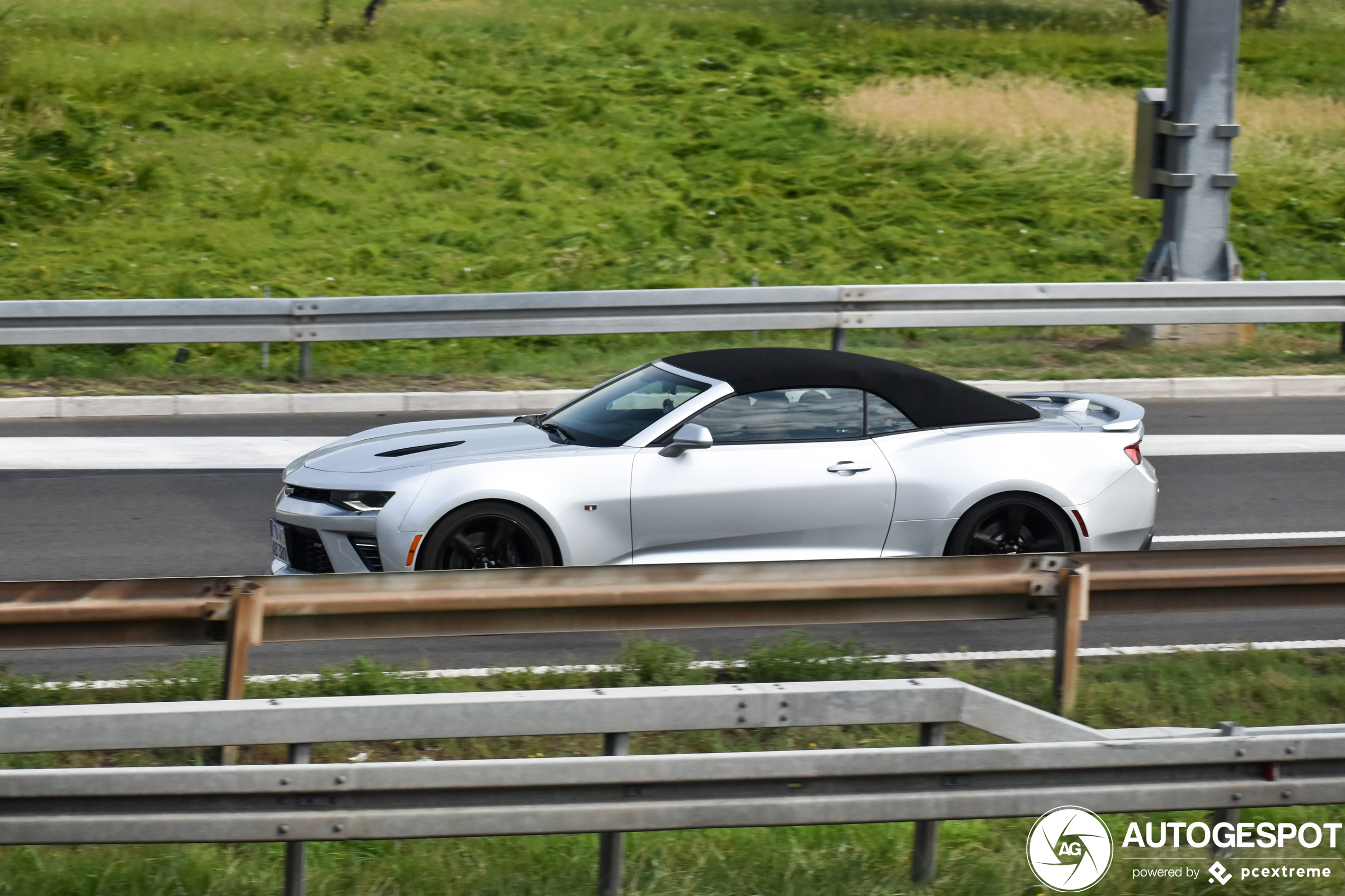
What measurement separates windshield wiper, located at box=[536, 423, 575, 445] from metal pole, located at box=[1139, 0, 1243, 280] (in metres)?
8.97

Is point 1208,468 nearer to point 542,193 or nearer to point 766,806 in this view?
point 766,806

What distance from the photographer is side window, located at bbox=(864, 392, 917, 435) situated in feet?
23.1

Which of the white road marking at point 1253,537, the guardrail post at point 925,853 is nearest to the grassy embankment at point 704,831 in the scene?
the guardrail post at point 925,853

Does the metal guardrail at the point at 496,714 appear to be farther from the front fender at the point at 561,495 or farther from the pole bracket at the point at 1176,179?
the pole bracket at the point at 1176,179

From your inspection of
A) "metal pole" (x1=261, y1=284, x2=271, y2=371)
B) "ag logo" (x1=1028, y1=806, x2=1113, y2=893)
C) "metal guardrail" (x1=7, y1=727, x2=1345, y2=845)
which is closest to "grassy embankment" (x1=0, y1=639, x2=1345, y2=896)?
"ag logo" (x1=1028, y1=806, x2=1113, y2=893)

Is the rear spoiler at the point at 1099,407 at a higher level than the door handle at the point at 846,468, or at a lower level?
higher

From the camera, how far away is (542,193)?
18.1m

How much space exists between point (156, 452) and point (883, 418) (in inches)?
230

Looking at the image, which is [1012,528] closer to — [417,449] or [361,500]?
[417,449]

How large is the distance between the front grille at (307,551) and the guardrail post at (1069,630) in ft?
11.2

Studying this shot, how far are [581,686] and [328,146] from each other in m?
14.5

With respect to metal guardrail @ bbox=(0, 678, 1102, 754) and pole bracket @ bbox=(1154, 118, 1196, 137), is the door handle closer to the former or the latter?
metal guardrail @ bbox=(0, 678, 1102, 754)

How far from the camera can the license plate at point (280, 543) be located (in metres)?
7.05

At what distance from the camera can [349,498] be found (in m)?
6.80
